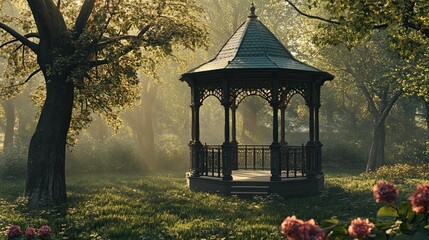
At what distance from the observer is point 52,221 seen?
489 inches

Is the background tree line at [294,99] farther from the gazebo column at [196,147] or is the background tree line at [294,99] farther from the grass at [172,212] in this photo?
the grass at [172,212]

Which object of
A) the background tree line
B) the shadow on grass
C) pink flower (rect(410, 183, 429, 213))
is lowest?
the shadow on grass

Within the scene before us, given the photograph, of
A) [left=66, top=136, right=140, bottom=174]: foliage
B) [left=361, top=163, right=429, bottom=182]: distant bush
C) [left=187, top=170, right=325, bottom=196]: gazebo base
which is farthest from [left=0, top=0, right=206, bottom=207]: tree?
[left=361, top=163, right=429, bottom=182]: distant bush

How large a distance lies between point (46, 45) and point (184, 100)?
22.2m

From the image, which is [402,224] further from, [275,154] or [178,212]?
[275,154]

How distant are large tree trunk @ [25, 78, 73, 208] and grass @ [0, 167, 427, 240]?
2.35 ft

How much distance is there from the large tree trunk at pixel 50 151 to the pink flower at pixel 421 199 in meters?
14.1

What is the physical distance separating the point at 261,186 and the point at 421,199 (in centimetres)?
1412

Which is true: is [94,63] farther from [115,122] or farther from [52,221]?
[52,221]

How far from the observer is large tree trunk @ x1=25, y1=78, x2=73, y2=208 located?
52.6 ft

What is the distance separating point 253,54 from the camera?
1861cm

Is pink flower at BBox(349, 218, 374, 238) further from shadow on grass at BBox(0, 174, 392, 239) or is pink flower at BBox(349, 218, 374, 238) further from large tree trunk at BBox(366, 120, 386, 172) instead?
large tree trunk at BBox(366, 120, 386, 172)

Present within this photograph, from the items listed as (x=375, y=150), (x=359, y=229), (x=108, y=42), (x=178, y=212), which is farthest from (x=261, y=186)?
(x=375, y=150)

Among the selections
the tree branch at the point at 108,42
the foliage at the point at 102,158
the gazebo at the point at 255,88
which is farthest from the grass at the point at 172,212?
the foliage at the point at 102,158
